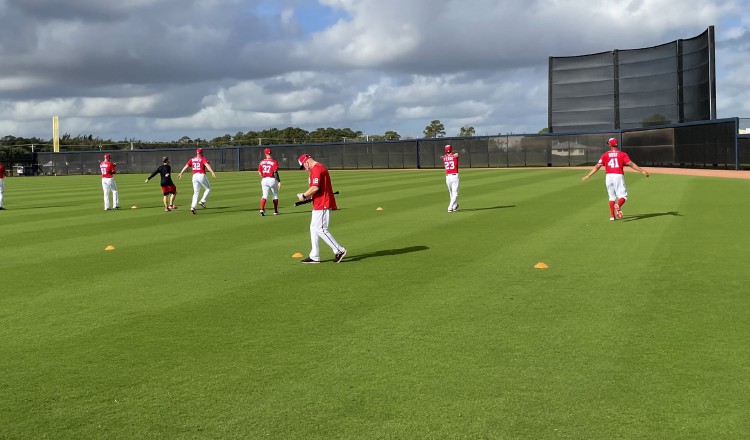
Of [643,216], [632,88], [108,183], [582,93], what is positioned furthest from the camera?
[582,93]

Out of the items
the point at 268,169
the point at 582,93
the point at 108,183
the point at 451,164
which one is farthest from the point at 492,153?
the point at 268,169

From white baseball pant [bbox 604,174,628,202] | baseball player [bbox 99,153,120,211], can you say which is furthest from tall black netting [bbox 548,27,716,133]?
baseball player [bbox 99,153,120,211]

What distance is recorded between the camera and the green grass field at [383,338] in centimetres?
488

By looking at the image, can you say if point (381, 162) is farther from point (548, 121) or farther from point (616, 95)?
point (616, 95)

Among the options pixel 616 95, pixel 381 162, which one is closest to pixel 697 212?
pixel 616 95

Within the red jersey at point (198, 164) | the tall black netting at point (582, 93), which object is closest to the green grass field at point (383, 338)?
the red jersey at point (198, 164)

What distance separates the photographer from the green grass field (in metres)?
4.88

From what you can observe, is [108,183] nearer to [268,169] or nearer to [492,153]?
[268,169]

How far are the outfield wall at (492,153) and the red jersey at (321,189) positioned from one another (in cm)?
3807

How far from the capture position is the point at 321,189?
37.9 ft

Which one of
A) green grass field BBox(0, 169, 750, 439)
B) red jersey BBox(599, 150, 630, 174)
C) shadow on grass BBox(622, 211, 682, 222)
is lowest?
green grass field BBox(0, 169, 750, 439)

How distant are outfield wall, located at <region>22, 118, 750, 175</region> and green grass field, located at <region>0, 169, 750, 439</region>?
1331 inches

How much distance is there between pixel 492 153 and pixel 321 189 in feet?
183

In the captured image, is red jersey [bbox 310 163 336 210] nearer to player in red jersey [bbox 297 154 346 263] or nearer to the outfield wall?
player in red jersey [bbox 297 154 346 263]
